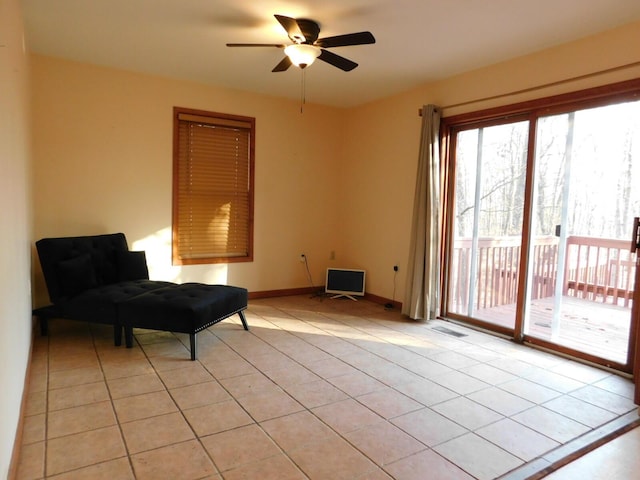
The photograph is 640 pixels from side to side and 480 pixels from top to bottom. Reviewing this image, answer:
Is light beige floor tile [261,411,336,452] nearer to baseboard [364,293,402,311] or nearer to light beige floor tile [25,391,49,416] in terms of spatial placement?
light beige floor tile [25,391,49,416]

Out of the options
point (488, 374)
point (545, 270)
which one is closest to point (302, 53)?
point (488, 374)

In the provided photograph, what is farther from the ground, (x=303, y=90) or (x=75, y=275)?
(x=303, y=90)

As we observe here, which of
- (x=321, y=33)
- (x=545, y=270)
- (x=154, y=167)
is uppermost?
(x=321, y=33)

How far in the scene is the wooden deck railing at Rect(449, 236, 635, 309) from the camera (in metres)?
3.61

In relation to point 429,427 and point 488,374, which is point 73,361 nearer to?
point 429,427

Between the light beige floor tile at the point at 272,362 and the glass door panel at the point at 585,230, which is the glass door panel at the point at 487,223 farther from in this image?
the light beige floor tile at the point at 272,362

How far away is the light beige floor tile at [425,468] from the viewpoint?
187 cm

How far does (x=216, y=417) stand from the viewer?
234 centimetres

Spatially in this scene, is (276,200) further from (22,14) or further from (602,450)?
(602,450)

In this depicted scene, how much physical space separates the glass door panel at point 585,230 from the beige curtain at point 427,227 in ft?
2.97

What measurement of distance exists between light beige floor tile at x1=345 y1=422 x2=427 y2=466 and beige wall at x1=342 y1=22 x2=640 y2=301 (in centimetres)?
278

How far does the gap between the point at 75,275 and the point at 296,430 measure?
2.42 meters

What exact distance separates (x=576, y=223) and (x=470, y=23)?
1.84 meters

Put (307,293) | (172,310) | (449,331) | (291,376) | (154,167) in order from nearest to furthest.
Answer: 1. (291,376)
2. (172,310)
3. (449,331)
4. (154,167)
5. (307,293)
